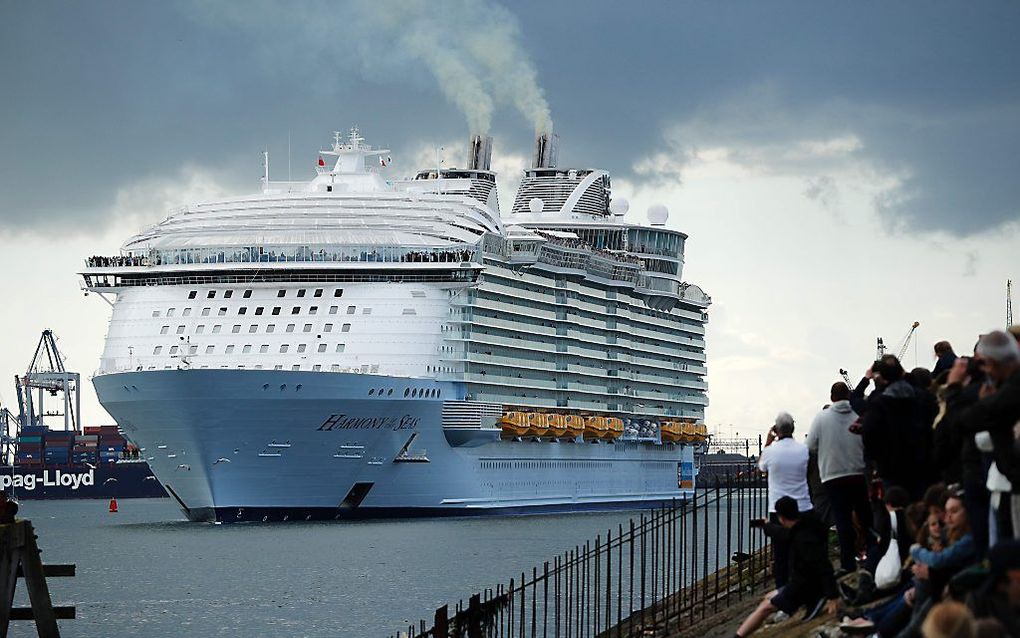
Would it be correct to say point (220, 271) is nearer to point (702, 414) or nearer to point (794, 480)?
point (702, 414)

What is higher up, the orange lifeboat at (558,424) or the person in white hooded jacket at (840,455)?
the orange lifeboat at (558,424)

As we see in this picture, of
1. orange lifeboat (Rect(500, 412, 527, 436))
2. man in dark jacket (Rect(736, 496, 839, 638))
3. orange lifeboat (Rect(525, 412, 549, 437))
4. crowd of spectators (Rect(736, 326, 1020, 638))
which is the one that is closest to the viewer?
crowd of spectators (Rect(736, 326, 1020, 638))

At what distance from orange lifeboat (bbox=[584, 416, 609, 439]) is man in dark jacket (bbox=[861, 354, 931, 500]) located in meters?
64.1

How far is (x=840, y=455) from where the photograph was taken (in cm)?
1605

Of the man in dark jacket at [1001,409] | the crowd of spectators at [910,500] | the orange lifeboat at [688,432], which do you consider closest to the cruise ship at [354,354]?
the orange lifeboat at [688,432]

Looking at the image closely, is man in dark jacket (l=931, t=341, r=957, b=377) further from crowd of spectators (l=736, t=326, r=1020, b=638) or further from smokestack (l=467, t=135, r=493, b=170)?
smokestack (l=467, t=135, r=493, b=170)

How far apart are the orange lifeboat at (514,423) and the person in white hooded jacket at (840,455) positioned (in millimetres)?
53507

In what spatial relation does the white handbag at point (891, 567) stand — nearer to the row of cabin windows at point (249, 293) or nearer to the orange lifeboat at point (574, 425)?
the row of cabin windows at point (249, 293)

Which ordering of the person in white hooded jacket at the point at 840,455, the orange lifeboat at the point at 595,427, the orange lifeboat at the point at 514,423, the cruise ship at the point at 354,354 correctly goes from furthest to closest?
the orange lifeboat at the point at 595,427
the orange lifeboat at the point at 514,423
the cruise ship at the point at 354,354
the person in white hooded jacket at the point at 840,455

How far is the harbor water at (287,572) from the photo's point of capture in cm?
3500

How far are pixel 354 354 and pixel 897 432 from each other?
4791 cm

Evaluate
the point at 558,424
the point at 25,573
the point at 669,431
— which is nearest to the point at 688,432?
the point at 669,431

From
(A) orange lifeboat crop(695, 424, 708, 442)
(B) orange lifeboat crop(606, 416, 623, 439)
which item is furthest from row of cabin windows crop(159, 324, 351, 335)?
(A) orange lifeboat crop(695, 424, 708, 442)

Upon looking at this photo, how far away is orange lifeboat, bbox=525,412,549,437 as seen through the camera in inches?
2837
